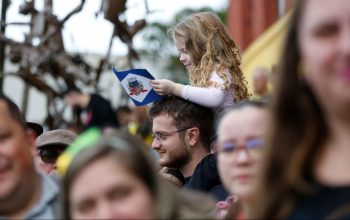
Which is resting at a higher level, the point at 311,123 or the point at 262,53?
the point at 311,123

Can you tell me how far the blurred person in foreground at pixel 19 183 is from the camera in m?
3.22

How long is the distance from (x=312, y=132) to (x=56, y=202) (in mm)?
1245

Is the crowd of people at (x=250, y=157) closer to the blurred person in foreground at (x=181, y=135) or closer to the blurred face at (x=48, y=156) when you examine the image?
the blurred person in foreground at (x=181, y=135)

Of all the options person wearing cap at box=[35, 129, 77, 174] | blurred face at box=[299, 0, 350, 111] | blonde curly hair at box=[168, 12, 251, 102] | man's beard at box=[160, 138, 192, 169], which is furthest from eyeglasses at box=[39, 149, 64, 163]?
blurred face at box=[299, 0, 350, 111]

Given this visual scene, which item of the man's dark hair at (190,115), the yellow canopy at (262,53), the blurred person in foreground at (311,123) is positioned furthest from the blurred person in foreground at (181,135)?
the yellow canopy at (262,53)

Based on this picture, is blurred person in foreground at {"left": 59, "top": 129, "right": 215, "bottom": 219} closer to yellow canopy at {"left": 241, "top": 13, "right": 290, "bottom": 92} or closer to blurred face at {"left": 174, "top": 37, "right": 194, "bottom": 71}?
blurred face at {"left": 174, "top": 37, "right": 194, "bottom": 71}

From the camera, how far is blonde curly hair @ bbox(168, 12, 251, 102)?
493cm

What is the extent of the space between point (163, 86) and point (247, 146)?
2.10 m

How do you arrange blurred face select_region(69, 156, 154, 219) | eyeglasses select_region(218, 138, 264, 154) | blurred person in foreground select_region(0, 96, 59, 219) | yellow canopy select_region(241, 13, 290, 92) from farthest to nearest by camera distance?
yellow canopy select_region(241, 13, 290, 92) < blurred person in foreground select_region(0, 96, 59, 219) < eyeglasses select_region(218, 138, 264, 154) < blurred face select_region(69, 156, 154, 219)

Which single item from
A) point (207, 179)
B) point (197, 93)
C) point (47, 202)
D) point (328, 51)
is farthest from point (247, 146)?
point (197, 93)

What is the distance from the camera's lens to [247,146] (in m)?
2.80

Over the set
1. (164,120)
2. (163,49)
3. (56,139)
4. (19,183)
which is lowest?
(163,49)

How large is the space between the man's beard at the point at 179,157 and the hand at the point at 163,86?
261 mm

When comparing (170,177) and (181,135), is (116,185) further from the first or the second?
(181,135)
